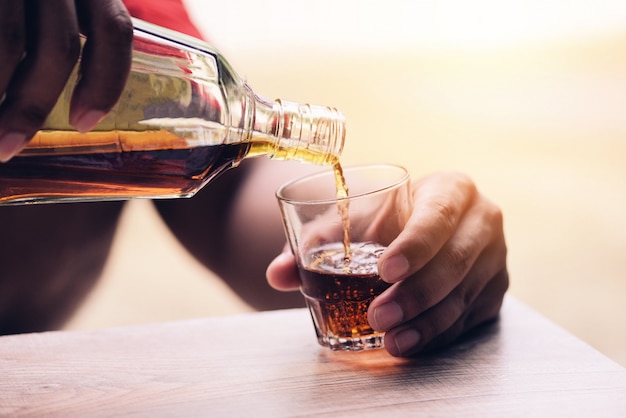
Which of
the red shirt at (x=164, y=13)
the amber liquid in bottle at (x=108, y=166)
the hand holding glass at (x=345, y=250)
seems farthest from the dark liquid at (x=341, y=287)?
the red shirt at (x=164, y=13)

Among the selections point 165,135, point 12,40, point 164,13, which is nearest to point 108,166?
point 165,135

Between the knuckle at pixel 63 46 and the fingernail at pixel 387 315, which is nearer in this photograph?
the knuckle at pixel 63 46

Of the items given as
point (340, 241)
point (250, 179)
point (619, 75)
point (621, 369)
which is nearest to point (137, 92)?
point (340, 241)

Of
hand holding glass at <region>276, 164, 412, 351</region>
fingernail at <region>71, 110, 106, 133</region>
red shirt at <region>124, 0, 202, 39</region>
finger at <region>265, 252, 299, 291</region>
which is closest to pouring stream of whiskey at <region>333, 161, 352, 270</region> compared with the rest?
hand holding glass at <region>276, 164, 412, 351</region>

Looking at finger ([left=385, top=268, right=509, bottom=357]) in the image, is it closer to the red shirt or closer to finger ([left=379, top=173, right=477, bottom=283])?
finger ([left=379, top=173, right=477, bottom=283])

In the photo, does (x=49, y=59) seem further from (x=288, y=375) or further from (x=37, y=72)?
(x=288, y=375)

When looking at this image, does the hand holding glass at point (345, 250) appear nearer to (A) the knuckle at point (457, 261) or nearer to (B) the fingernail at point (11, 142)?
(A) the knuckle at point (457, 261)
